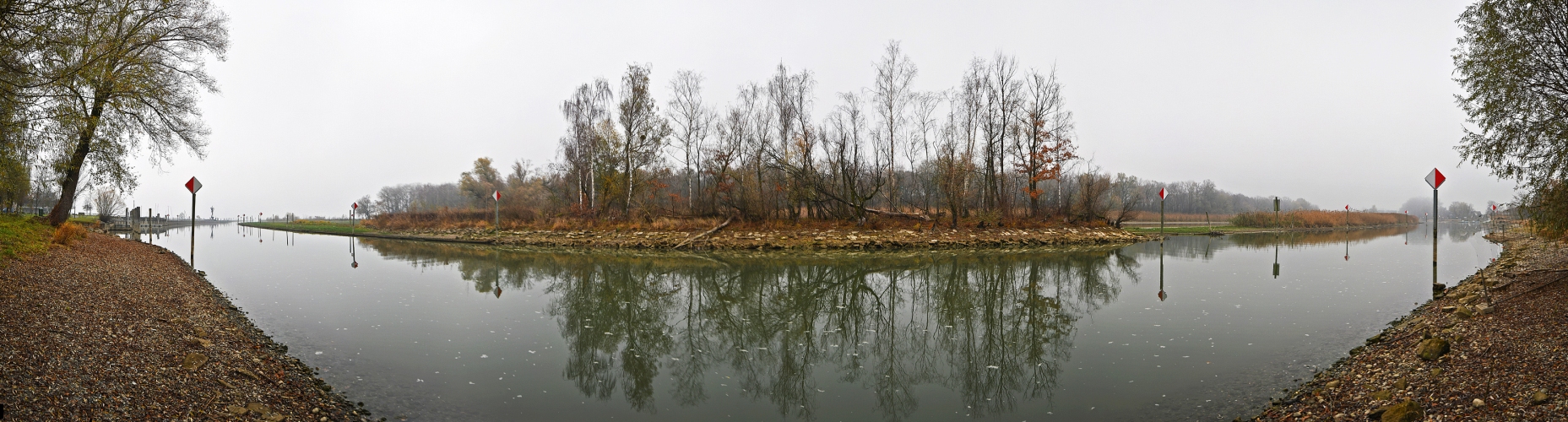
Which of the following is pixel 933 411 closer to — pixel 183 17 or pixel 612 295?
pixel 612 295

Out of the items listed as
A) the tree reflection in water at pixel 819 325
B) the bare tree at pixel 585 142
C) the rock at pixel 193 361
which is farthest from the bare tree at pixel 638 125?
the rock at pixel 193 361

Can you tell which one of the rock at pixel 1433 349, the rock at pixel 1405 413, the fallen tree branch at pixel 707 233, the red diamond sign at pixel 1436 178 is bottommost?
the rock at pixel 1405 413

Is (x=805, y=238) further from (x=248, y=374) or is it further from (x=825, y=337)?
(x=248, y=374)

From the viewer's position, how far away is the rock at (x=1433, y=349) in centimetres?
568

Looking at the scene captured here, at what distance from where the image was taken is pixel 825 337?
317 inches

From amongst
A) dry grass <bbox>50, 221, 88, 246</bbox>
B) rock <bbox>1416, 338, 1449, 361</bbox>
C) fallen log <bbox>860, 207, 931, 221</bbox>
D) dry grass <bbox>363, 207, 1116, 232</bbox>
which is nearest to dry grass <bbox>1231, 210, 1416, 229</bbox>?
dry grass <bbox>363, 207, 1116, 232</bbox>

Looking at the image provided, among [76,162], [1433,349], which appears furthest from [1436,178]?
[76,162]

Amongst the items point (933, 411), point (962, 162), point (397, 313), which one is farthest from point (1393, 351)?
point (962, 162)

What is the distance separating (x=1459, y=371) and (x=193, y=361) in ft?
35.4

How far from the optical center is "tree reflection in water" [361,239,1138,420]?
19.5ft

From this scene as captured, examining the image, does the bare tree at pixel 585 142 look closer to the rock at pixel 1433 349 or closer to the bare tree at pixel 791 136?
the bare tree at pixel 791 136

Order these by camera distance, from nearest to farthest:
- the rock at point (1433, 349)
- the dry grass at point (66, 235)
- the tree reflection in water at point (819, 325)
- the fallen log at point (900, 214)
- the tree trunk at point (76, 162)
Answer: the rock at point (1433, 349) < the tree reflection in water at point (819, 325) < the dry grass at point (66, 235) < the tree trunk at point (76, 162) < the fallen log at point (900, 214)

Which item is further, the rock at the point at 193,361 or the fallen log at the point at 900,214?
the fallen log at the point at 900,214

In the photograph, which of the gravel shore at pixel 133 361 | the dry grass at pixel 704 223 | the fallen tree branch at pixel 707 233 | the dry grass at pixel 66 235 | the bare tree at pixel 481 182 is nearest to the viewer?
the gravel shore at pixel 133 361
